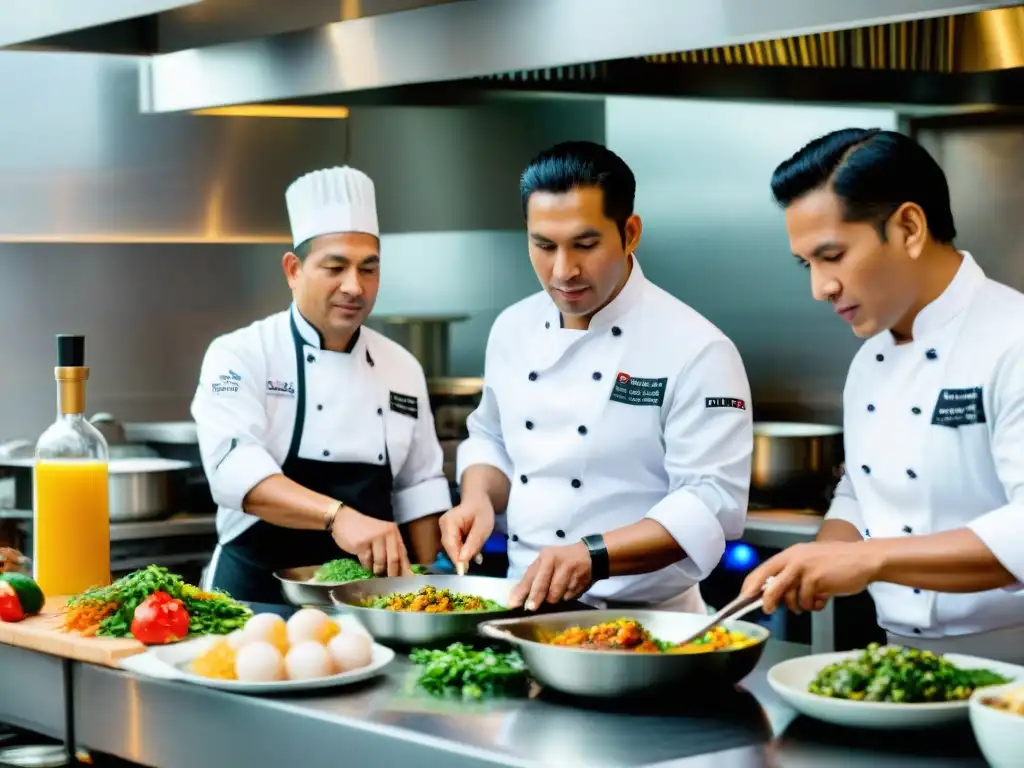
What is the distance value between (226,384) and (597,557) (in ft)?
3.63

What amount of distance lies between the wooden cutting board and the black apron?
63cm

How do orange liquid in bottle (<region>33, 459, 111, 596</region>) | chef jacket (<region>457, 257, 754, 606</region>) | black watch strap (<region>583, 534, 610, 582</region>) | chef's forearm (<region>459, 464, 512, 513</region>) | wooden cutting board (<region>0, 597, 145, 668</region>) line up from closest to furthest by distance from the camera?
1. wooden cutting board (<region>0, 597, 145, 668</region>)
2. black watch strap (<region>583, 534, 610, 582</region>)
3. chef jacket (<region>457, 257, 754, 606</region>)
4. orange liquid in bottle (<region>33, 459, 111, 596</region>)
5. chef's forearm (<region>459, 464, 512, 513</region>)

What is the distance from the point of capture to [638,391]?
282 cm

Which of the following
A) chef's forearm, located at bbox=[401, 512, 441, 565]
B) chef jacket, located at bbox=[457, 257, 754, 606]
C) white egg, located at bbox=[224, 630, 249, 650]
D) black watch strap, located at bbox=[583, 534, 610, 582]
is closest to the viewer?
white egg, located at bbox=[224, 630, 249, 650]

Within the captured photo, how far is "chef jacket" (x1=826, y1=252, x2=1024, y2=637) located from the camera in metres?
2.23

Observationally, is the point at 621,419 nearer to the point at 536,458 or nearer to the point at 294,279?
the point at 536,458

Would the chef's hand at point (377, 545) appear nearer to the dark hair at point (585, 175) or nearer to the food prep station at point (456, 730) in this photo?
the food prep station at point (456, 730)

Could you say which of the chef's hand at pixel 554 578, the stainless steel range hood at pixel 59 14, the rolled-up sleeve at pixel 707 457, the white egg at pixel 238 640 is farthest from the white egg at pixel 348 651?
the stainless steel range hood at pixel 59 14

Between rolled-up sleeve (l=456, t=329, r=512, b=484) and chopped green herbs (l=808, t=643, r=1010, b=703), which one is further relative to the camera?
rolled-up sleeve (l=456, t=329, r=512, b=484)

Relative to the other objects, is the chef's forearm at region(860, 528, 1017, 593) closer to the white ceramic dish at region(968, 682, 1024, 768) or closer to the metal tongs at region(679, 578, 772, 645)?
the metal tongs at region(679, 578, 772, 645)

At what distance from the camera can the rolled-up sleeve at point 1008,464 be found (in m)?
2.05

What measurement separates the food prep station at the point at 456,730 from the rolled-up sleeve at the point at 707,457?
300mm

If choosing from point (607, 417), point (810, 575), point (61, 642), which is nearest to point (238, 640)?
point (61, 642)

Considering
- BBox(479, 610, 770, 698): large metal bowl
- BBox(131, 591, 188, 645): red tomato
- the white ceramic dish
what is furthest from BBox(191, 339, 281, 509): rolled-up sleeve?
the white ceramic dish
